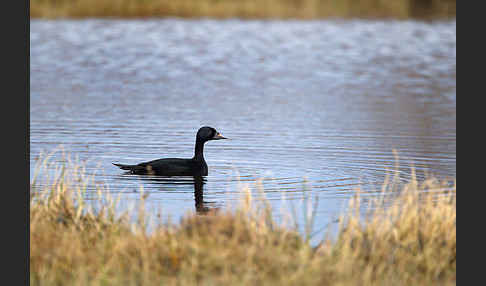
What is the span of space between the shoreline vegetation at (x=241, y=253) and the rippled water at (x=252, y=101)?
0.93 m

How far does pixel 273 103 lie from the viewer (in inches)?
824

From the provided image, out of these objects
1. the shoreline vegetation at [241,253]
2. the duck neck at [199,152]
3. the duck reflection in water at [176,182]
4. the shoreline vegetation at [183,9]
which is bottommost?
the shoreline vegetation at [241,253]

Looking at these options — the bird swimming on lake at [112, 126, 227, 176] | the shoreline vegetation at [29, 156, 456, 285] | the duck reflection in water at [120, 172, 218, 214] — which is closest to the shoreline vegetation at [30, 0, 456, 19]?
the bird swimming on lake at [112, 126, 227, 176]

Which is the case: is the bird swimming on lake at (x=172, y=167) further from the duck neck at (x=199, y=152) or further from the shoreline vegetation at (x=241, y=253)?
the shoreline vegetation at (x=241, y=253)

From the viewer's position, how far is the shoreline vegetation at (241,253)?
6863 mm

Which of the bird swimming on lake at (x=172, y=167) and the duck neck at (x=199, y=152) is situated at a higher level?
the duck neck at (x=199, y=152)

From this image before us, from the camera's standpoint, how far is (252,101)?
2127cm

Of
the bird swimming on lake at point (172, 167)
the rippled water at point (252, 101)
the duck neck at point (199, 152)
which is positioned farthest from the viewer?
the duck neck at point (199, 152)

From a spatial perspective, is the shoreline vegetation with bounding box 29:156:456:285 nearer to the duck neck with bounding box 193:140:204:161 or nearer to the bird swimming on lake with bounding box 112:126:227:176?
the bird swimming on lake with bounding box 112:126:227:176

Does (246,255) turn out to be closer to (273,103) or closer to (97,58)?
(273,103)

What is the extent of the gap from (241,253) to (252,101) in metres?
14.3

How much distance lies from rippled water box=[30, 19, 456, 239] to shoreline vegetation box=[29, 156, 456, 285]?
0.93m

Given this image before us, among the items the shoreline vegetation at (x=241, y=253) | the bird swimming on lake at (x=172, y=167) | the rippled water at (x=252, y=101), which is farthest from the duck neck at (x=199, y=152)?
the shoreline vegetation at (x=241, y=253)

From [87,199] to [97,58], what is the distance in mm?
19602
